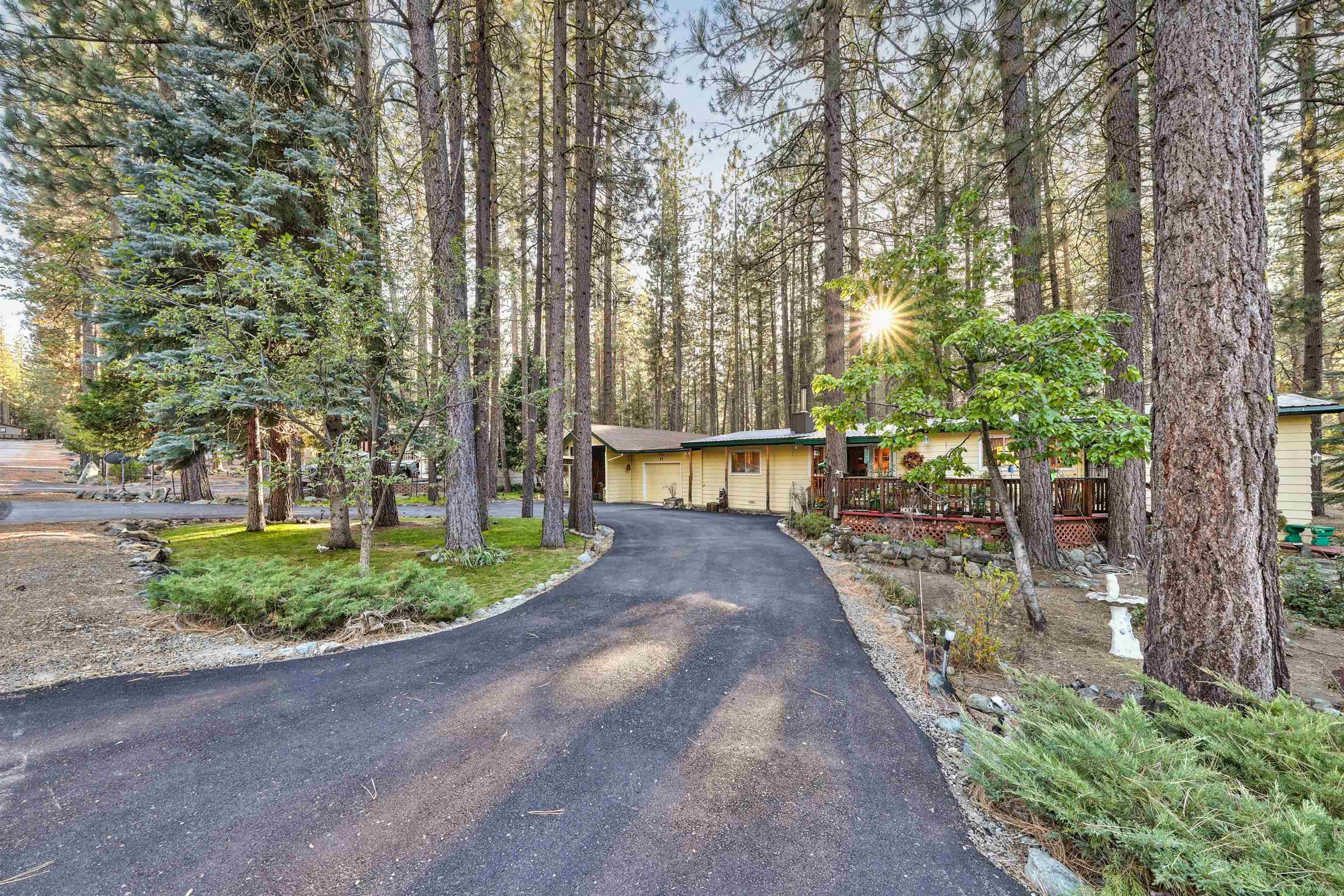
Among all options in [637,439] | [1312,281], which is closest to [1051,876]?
[1312,281]

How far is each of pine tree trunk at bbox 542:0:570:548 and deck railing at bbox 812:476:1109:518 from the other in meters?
6.44

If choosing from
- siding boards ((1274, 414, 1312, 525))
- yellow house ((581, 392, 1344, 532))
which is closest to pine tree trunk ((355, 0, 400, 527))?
yellow house ((581, 392, 1344, 532))

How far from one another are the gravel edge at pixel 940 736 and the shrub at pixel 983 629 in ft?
1.51

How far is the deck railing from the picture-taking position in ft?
29.8

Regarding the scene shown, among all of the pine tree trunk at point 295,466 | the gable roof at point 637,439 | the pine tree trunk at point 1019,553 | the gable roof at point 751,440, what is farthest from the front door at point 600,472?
the pine tree trunk at point 1019,553

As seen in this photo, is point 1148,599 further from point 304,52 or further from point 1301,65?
point 304,52

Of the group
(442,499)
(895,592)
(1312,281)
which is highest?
(1312,281)

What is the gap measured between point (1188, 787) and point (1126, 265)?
323 inches

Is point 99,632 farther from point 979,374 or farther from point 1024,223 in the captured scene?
point 1024,223

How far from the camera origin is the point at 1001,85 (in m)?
6.15

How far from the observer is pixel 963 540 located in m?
8.62

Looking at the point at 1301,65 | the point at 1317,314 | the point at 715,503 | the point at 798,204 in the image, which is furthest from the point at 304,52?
the point at 1317,314

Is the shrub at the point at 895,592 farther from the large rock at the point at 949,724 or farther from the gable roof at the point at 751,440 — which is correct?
the gable roof at the point at 751,440

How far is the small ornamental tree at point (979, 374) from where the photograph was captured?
434 cm
